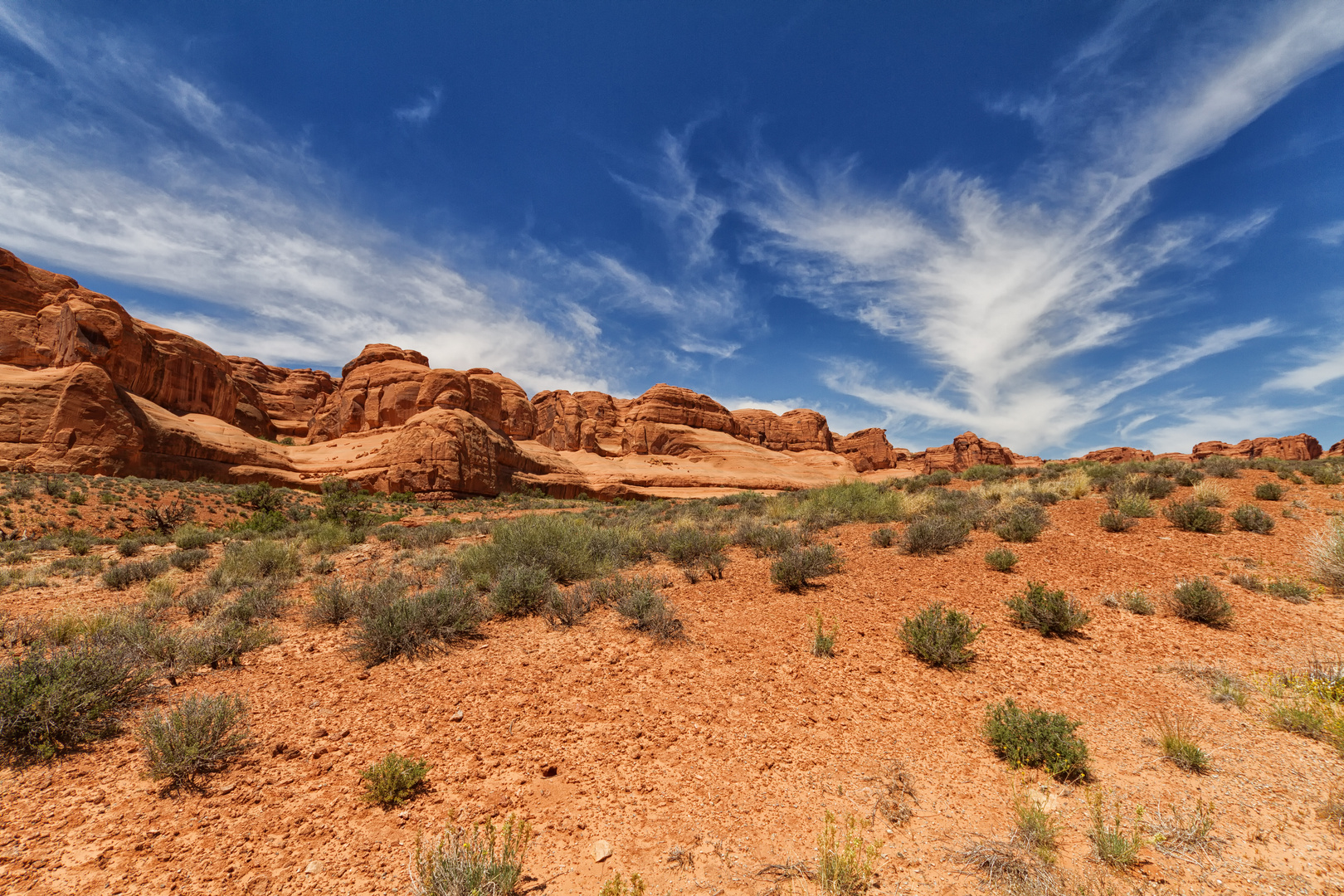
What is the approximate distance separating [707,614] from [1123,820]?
4.16m

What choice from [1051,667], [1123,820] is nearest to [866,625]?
[1051,667]

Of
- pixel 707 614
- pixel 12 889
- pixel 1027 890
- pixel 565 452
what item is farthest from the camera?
pixel 565 452

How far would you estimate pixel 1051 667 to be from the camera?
4.75 metres

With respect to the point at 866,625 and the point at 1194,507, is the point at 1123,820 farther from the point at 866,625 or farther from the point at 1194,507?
the point at 1194,507

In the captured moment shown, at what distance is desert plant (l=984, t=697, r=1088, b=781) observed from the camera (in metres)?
3.19

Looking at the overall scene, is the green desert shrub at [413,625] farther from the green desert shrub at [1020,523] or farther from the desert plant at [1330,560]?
the desert plant at [1330,560]

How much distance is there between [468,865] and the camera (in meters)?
2.34

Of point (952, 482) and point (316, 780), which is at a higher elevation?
point (952, 482)

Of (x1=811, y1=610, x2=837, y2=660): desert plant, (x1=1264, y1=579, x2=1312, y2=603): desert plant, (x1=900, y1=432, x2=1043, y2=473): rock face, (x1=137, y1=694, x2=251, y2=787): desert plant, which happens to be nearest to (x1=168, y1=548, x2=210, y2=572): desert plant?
(x1=137, y1=694, x2=251, y2=787): desert plant

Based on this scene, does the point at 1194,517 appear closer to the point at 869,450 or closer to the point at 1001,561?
the point at 1001,561

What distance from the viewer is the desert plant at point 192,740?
3.25m

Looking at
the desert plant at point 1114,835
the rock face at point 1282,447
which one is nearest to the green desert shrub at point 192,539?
the desert plant at point 1114,835

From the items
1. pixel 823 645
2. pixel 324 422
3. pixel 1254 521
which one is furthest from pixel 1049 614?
pixel 324 422

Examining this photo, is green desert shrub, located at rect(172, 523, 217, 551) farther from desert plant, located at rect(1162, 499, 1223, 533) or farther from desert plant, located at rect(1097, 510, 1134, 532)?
desert plant, located at rect(1162, 499, 1223, 533)
